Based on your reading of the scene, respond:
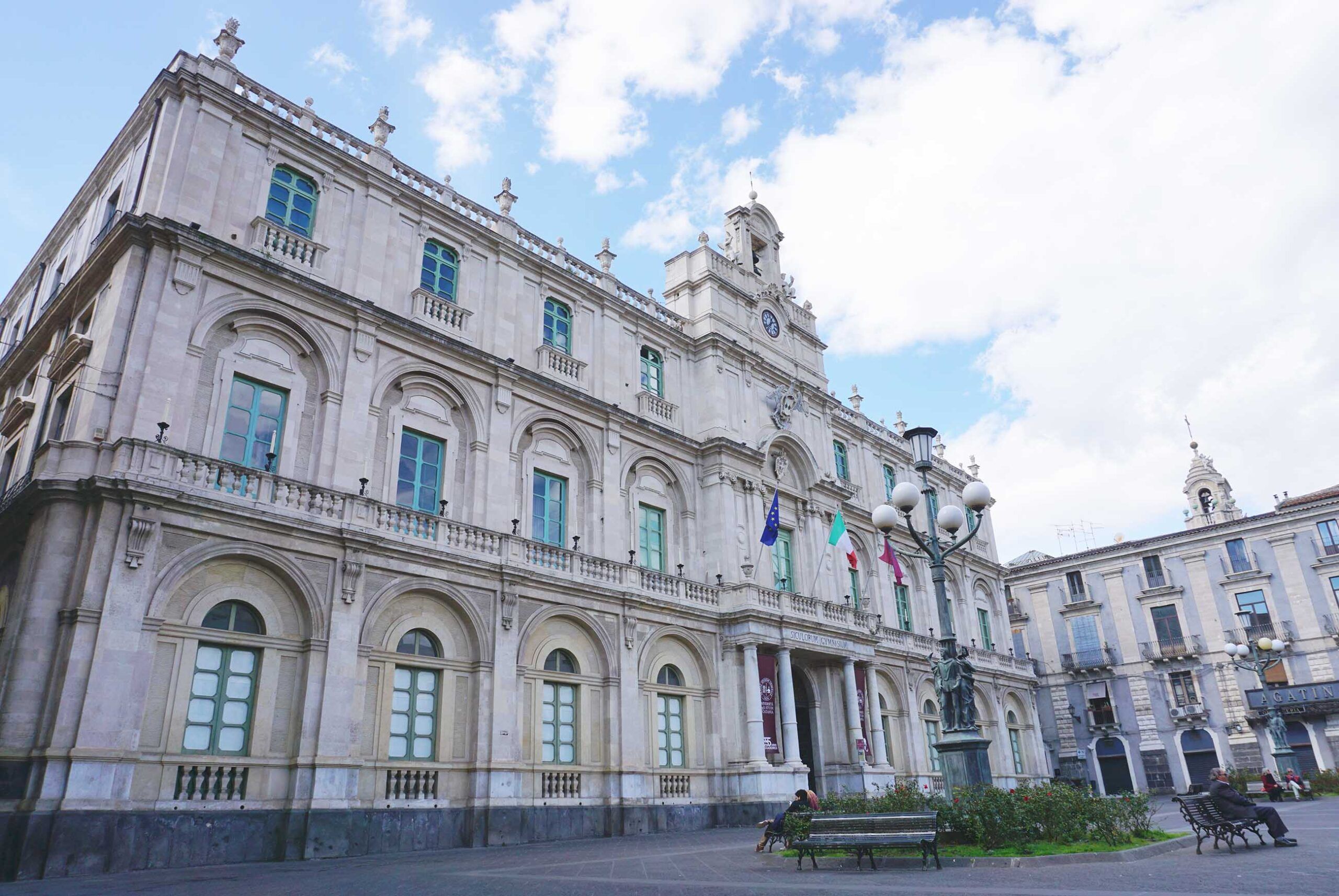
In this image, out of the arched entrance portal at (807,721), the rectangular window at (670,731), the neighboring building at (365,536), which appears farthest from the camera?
the arched entrance portal at (807,721)

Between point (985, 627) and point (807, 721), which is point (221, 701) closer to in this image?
point (807, 721)

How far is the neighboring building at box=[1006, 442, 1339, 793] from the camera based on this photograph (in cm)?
4353

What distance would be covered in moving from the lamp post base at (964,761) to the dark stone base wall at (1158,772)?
125 feet

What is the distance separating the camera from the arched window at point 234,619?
1683 cm

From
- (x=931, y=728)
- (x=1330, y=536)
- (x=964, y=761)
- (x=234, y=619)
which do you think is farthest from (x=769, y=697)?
(x=1330, y=536)

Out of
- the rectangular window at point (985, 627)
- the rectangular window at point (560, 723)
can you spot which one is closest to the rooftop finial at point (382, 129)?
the rectangular window at point (560, 723)

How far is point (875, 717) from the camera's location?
98.7 ft

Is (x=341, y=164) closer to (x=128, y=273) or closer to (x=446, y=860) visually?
(x=128, y=273)

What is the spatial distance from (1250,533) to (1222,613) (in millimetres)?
4401

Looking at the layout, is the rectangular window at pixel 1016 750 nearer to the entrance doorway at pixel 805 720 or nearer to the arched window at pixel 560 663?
the entrance doorway at pixel 805 720

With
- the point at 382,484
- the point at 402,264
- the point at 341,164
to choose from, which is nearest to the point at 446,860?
the point at 382,484

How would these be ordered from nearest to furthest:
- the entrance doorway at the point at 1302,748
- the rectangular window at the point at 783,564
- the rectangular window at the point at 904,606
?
the rectangular window at the point at 783,564, the rectangular window at the point at 904,606, the entrance doorway at the point at 1302,748

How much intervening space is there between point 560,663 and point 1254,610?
3980 centimetres

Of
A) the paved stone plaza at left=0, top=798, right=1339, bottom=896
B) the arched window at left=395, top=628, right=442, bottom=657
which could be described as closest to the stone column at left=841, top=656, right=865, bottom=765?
the paved stone plaza at left=0, top=798, right=1339, bottom=896
